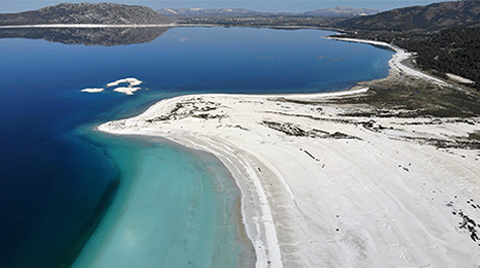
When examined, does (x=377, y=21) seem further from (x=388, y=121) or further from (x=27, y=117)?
(x=27, y=117)

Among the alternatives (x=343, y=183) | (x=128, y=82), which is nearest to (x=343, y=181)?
(x=343, y=183)

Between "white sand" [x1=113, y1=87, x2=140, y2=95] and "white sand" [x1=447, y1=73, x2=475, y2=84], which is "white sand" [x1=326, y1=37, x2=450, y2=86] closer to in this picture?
"white sand" [x1=447, y1=73, x2=475, y2=84]

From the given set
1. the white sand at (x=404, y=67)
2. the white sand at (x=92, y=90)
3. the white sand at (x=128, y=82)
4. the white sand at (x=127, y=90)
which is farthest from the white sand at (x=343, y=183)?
the white sand at (x=404, y=67)

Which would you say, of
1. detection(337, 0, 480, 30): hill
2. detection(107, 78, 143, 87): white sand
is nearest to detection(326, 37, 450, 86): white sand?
detection(107, 78, 143, 87): white sand

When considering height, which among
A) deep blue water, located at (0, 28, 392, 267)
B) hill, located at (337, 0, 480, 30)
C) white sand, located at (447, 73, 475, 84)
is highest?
hill, located at (337, 0, 480, 30)

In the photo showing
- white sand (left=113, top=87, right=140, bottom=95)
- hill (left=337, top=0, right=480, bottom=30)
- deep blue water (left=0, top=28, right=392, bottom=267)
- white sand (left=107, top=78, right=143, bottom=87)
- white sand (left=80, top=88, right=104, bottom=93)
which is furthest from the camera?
hill (left=337, top=0, right=480, bottom=30)

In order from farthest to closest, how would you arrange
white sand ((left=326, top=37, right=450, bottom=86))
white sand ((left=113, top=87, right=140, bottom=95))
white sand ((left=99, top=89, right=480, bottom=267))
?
white sand ((left=326, top=37, right=450, bottom=86)) < white sand ((left=113, top=87, right=140, bottom=95)) < white sand ((left=99, top=89, right=480, bottom=267))

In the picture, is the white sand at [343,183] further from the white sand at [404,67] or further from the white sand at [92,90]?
the white sand at [404,67]
